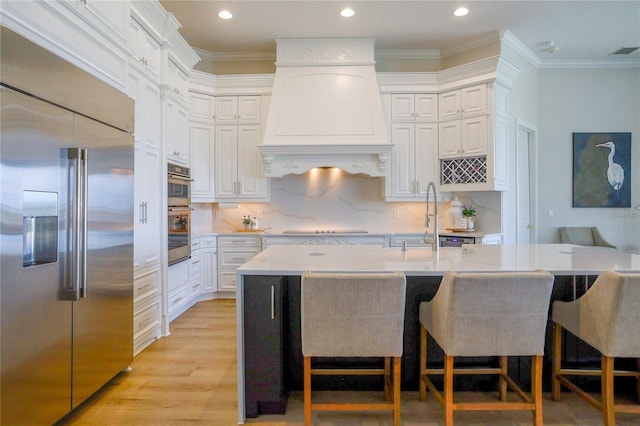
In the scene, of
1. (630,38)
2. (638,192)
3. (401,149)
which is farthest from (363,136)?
(638,192)

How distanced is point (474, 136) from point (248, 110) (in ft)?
9.36

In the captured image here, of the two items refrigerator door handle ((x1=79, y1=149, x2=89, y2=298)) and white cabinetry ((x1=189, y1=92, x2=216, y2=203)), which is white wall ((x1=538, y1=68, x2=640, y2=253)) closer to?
white cabinetry ((x1=189, y1=92, x2=216, y2=203))

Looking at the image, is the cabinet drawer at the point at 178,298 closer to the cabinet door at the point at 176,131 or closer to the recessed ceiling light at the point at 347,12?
the cabinet door at the point at 176,131

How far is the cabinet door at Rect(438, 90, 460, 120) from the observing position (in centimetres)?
472

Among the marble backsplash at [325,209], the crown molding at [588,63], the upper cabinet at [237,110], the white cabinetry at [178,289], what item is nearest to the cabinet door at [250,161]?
the upper cabinet at [237,110]

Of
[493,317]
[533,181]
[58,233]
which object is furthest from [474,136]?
[58,233]

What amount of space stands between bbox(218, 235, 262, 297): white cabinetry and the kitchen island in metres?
2.17

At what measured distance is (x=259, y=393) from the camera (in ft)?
7.09

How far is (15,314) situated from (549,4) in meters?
5.11

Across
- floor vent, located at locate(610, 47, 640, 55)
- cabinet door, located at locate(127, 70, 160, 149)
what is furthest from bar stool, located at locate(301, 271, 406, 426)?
floor vent, located at locate(610, 47, 640, 55)

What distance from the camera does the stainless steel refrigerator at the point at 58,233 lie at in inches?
65.9

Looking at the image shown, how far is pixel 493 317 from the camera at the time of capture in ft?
6.04

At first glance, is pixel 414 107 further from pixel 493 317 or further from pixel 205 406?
pixel 205 406

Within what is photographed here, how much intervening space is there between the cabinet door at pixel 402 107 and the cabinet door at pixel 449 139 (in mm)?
421
